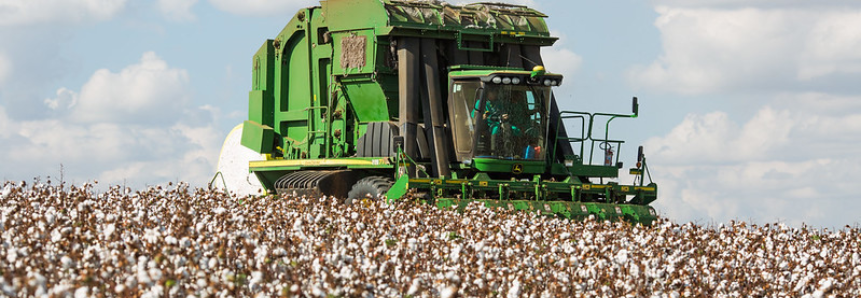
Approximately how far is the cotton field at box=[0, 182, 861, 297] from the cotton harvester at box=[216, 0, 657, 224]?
3102 millimetres

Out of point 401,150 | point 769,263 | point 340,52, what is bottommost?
point 769,263

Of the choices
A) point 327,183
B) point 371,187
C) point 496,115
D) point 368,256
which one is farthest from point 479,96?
point 368,256

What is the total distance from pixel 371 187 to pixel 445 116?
6.05 ft

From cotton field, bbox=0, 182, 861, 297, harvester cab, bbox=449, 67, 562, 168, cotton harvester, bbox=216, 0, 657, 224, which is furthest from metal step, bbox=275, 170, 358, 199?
cotton field, bbox=0, 182, 861, 297

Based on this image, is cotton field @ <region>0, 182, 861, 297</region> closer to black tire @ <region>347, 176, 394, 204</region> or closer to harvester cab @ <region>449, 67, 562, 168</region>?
black tire @ <region>347, 176, 394, 204</region>

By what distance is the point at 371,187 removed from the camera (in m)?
19.5

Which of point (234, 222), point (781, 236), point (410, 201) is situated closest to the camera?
point (234, 222)

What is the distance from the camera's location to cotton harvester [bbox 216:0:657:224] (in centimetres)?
1923

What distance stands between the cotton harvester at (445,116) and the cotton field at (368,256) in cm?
310

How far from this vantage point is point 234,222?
11.9m

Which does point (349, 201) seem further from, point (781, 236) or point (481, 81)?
point (781, 236)

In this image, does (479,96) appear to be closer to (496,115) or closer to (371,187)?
(496,115)

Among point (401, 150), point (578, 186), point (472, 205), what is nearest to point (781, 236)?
point (472, 205)

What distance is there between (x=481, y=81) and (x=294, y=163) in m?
4.83
